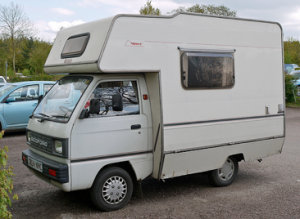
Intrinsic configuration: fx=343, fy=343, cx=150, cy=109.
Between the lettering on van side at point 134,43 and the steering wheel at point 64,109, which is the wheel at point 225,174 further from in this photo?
the steering wheel at point 64,109

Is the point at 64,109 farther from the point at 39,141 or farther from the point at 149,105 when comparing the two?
the point at 149,105

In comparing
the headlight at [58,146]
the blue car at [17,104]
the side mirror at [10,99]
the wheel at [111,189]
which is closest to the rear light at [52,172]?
the headlight at [58,146]


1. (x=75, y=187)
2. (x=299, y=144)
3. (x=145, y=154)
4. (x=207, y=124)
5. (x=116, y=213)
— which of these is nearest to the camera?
(x=75, y=187)

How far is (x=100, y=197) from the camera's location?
4988 mm

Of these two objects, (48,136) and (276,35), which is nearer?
(48,136)

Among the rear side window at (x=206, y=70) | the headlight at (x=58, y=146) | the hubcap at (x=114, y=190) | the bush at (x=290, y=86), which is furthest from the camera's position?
the bush at (x=290, y=86)

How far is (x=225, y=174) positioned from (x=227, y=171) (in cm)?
7

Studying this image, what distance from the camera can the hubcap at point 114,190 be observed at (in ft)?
16.6

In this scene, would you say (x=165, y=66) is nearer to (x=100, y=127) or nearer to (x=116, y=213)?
(x=100, y=127)

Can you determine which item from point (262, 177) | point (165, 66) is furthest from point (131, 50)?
point (262, 177)

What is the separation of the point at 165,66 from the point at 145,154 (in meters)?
1.41

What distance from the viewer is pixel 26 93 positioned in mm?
11562

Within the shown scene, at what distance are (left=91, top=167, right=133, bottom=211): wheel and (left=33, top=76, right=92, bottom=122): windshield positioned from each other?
1013 mm

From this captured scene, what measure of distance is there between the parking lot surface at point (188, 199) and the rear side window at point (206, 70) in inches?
74.9
